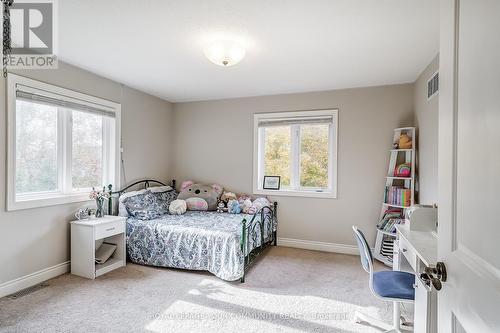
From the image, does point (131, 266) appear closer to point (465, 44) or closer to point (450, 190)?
point (450, 190)

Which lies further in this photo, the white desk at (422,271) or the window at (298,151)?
the window at (298,151)

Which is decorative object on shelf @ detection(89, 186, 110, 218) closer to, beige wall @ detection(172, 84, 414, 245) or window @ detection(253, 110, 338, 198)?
beige wall @ detection(172, 84, 414, 245)

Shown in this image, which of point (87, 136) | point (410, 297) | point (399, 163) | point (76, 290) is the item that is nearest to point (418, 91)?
point (399, 163)

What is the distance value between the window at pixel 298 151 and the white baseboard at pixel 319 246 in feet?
2.38

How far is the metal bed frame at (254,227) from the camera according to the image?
3.08 meters

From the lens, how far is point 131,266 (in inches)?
133

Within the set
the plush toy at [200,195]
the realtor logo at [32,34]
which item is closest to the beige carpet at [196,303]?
the plush toy at [200,195]

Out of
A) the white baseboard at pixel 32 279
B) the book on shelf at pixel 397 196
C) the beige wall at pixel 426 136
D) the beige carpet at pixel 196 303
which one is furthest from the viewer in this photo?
the book on shelf at pixel 397 196

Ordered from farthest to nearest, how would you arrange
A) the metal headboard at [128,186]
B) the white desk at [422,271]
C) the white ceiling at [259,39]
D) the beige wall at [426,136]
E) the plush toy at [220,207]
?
1. the plush toy at [220,207]
2. the metal headboard at [128,186]
3. the beige wall at [426,136]
4. the white ceiling at [259,39]
5. the white desk at [422,271]

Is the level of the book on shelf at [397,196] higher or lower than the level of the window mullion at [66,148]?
lower

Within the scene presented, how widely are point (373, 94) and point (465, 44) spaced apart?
3326mm

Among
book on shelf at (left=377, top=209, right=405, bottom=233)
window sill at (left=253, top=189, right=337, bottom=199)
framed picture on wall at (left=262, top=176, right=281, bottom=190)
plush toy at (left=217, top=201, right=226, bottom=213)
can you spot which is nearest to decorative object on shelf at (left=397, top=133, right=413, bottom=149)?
book on shelf at (left=377, top=209, right=405, bottom=233)

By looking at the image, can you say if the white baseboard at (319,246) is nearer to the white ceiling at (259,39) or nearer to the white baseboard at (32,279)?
the white ceiling at (259,39)

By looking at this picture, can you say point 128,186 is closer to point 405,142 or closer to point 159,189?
point 159,189
